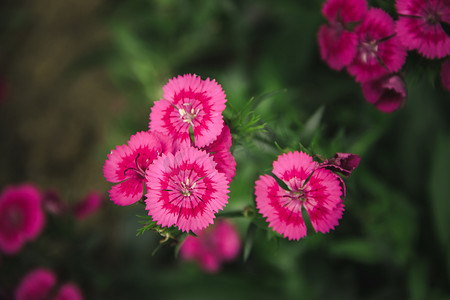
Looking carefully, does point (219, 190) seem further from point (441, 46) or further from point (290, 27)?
point (290, 27)

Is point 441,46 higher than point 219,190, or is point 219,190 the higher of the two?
point 441,46

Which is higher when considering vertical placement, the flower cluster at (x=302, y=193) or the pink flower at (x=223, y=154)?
the pink flower at (x=223, y=154)

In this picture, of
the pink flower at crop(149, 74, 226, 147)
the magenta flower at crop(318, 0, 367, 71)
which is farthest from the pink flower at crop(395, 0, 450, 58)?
the pink flower at crop(149, 74, 226, 147)

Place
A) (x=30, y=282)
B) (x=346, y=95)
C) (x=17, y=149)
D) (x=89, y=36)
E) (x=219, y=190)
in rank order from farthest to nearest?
(x=89, y=36), (x=17, y=149), (x=346, y=95), (x=30, y=282), (x=219, y=190)

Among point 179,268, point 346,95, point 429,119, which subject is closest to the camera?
point 429,119

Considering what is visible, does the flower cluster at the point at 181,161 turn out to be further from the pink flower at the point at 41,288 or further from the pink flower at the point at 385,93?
the pink flower at the point at 41,288

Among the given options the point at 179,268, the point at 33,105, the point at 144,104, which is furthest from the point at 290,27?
the point at 33,105

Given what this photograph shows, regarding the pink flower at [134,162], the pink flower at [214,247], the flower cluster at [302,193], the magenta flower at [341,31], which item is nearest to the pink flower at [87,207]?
the pink flower at [214,247]

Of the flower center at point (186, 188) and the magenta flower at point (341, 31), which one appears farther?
the magenta flower at point (341, 31)
